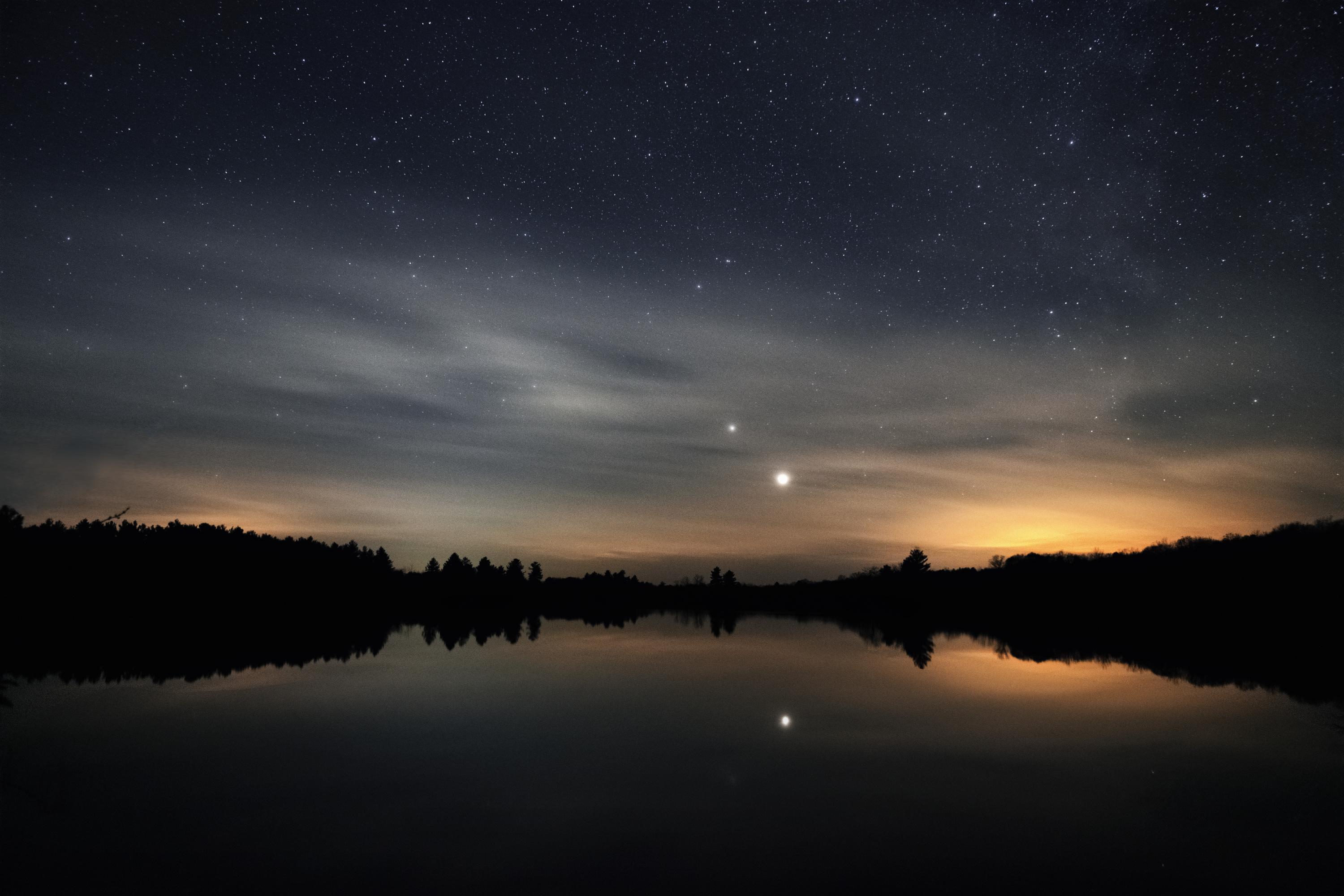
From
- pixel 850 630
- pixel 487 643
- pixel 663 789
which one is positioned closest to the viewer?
pixel 663 789

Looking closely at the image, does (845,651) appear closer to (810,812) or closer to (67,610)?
(810,812)

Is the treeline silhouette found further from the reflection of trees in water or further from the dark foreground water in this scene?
the dark foreground water

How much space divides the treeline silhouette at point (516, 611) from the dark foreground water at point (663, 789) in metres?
5.74

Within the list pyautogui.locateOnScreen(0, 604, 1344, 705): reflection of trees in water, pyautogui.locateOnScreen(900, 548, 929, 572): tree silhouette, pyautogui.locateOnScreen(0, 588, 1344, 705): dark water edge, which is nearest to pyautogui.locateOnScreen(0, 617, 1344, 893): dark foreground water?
pyautogui.locateOnScreen(0, 604, 1344, 705): reflection of trees in water

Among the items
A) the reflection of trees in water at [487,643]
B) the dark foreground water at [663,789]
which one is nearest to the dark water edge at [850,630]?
the reflection of trees in water at [487,643]

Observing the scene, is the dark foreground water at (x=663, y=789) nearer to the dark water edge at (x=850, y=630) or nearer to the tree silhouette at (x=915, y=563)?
the dark water edge at (x=850, y=630)

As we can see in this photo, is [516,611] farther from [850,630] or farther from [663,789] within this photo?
[663,789]

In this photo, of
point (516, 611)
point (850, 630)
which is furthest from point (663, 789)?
point (516, 611)

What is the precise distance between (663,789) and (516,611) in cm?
12743

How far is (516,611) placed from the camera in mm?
135875

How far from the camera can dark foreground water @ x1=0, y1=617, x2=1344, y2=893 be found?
10.6 m

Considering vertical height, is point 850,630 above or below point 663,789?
below

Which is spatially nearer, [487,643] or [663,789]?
[663,789]

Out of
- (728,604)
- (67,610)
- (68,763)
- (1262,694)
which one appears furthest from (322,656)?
(728,604)
